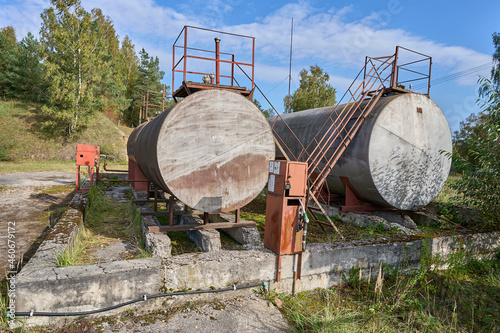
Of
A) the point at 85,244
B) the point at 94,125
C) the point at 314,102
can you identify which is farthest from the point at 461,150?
the point at 94,125

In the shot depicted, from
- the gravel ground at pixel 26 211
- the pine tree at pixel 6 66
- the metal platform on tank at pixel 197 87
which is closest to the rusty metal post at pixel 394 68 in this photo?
the metal platform on tank at pixel 197 87

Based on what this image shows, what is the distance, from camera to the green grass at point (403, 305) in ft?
12.6

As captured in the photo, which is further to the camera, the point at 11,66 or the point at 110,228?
the point at 11,66

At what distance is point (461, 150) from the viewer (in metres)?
27.1

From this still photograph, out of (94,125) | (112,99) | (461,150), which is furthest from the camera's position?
(112,99)

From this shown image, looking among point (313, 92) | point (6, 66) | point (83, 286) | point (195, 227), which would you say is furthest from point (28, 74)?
point (83, 286)

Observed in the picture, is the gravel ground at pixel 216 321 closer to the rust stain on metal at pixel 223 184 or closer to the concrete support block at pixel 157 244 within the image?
the concrete support block at pixel 157 244

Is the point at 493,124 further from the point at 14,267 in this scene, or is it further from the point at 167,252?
the point at 14,267

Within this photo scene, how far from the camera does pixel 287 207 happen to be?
4688mm

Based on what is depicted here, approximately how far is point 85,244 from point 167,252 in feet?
5.80

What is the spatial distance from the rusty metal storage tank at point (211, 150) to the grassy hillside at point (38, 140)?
2136cm

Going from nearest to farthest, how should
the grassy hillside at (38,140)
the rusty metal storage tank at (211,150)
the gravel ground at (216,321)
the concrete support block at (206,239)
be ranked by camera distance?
1. the gravel ground at (216,321)
2. the rusty metal storage tank at (211,150)
3. the concrete support block at (206,239)
4. the grassy hillside at (38,140)

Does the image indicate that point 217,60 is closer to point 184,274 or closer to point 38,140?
point 184,274

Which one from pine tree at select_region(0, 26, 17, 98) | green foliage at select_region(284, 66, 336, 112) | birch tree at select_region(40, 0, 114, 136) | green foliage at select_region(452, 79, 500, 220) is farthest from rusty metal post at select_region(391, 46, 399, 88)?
pine tree at select_region(0, 26, 17, 98)
